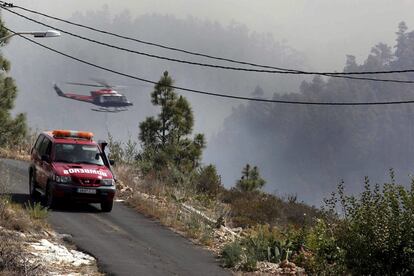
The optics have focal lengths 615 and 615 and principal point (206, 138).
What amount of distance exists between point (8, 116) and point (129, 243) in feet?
73.6

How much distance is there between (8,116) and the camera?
111ft

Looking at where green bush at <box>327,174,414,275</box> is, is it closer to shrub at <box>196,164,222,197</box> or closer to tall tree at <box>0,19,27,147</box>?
shrub at <box>196,164,222,197</box>

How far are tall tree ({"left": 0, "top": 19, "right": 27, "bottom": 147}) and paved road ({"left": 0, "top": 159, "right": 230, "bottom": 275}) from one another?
1519 centimetres

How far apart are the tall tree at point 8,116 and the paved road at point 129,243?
49.8ft

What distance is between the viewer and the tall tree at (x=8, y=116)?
106 ft

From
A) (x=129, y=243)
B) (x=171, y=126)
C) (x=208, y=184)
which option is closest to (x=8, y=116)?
(x=171, y=126)

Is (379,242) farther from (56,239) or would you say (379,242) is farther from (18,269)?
(56,239)

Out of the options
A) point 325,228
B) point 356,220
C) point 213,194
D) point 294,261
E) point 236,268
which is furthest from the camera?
point 213,194

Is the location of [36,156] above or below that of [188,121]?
below

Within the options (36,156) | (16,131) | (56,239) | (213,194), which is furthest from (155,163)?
(56,239)

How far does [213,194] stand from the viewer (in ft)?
83.9

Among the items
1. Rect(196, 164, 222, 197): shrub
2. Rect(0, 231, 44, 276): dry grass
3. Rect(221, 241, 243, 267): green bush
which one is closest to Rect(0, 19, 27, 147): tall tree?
Rect(196, 164, 222, 197): shrub

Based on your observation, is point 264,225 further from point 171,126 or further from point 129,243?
point 171,126

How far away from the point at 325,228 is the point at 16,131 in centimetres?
2603
